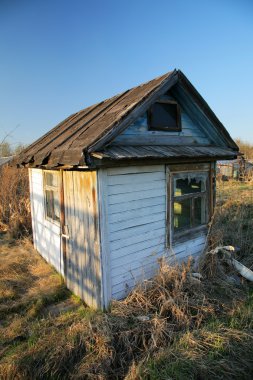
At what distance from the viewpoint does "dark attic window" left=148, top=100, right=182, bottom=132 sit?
5.16 metres

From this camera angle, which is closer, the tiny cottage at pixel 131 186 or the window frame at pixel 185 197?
the tiny cottage at pixel 131 186

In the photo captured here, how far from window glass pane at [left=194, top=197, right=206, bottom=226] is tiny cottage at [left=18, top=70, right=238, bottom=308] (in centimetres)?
3

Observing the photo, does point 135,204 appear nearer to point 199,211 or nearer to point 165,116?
point 165,116

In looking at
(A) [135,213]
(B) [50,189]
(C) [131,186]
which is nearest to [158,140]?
(C) [131,186]

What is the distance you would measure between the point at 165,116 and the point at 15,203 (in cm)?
775

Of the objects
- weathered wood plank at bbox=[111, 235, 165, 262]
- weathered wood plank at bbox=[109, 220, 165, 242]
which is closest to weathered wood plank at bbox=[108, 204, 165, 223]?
weathered wood plank at bbox=[109, 220, 165, 242]

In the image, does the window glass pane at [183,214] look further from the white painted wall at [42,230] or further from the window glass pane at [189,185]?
the white painted wall at [42,230]

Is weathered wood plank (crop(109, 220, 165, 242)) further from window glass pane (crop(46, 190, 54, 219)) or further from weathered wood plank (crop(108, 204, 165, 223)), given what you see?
window glass pane (crop(46, 190, 54, 219))

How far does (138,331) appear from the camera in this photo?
378 cm

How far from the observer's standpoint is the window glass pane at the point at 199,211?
6.25 m

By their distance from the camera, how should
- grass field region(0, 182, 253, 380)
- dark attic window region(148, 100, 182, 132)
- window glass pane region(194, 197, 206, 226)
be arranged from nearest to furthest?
1. grass field region(0, 182, 253, 380)
2. dark attic window region(148, 100, 182, 132)
3. window glass pane region(194, 197, 206, 226)

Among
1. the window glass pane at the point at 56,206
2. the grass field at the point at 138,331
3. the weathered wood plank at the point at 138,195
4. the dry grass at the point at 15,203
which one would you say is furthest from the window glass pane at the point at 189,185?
the dry grass at the point at 15,203

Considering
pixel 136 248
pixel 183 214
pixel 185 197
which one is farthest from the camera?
pixel 183 214

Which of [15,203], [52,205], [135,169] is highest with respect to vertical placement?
[135,169]
